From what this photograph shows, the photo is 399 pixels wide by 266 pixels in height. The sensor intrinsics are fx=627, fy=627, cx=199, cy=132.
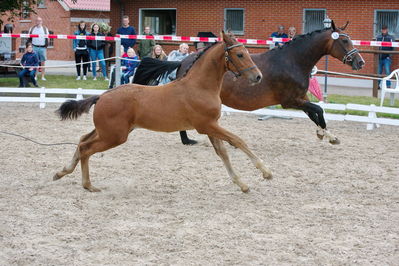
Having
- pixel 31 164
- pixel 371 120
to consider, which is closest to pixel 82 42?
pixel 371 120

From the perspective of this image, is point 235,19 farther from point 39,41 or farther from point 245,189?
point 245,189

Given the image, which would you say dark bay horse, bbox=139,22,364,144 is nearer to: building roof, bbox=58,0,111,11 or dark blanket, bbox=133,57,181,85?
dark blanket, bbox=133,57,181,85

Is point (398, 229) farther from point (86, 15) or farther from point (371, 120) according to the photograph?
point (86, 15)

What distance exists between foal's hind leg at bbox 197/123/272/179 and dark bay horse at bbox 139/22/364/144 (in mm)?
2568

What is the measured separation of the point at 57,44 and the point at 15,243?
29568 millimetres

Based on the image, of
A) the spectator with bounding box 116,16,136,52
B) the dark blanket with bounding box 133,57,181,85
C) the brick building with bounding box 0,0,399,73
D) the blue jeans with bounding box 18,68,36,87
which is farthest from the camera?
the brick building with bounding box 0,0,399,73

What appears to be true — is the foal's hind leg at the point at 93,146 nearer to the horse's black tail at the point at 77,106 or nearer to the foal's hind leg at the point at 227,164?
the horse's black tail at the point at 77,106

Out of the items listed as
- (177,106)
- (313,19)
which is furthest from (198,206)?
(313,19)

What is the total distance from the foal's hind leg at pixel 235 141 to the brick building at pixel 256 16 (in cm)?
1492

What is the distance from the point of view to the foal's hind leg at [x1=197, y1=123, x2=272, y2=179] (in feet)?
21.9

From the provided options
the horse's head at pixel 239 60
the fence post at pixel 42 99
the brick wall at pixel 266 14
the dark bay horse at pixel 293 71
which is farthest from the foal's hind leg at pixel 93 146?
the brick wall at pixel 266 14

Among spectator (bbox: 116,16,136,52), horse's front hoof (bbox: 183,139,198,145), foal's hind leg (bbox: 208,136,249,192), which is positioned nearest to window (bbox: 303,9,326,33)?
spectator (bbox: 116,16,136,52)

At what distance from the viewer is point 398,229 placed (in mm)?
5707

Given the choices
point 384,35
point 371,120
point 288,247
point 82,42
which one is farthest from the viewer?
point 82,42
